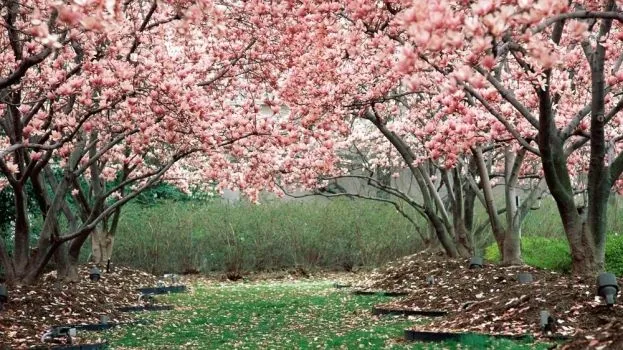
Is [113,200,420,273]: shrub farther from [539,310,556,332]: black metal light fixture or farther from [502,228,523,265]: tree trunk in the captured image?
[539,310,556,332]: black metal light fixture

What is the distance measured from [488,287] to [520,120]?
329 centimetres

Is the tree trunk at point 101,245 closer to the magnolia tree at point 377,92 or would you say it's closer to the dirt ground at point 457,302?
the dirt ground at point 457,302

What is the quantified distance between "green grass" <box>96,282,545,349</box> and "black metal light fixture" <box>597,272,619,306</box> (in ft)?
3.19

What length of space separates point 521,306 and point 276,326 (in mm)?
3834

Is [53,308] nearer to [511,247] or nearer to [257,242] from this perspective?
[511,247]

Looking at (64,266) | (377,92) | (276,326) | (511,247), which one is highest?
(377,92)

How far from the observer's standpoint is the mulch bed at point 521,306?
25.9 ft

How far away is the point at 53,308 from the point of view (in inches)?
493

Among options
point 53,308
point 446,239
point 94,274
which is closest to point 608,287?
point 53,308

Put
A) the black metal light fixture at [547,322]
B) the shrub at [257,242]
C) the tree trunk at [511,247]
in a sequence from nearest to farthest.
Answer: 1. the black metal light fixture at [547,322]
2. the tree trunk at [511,247]
3. the shrub at [257,242]

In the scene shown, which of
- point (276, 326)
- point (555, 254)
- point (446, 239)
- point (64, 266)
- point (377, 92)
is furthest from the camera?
point (555, 254)

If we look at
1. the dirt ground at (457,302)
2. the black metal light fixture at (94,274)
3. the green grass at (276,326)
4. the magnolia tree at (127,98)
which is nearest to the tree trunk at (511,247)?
the dirt ground at (457,302)

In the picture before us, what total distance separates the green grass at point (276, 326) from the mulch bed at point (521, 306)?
0.56 m

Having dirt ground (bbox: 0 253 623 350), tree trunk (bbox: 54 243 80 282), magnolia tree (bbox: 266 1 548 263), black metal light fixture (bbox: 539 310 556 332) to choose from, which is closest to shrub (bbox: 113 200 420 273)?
dirt ground (bbox: 0 253 623 350)
